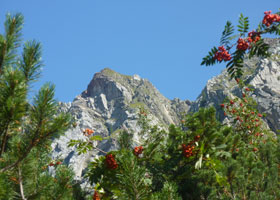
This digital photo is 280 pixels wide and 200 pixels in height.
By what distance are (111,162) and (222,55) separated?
7.25ft

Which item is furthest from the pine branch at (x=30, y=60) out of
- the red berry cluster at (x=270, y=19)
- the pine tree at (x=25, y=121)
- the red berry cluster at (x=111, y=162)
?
the red berry cluster at (x=270, y=19)

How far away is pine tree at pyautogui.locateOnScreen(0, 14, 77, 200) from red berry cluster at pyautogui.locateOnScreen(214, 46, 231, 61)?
2230mm

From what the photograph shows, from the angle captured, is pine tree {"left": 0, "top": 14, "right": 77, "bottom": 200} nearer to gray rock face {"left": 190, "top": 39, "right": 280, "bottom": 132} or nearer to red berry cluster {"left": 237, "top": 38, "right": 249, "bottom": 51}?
red berry cluster {"left": 237, "top": 38, "right": 249, "bottom": 51}

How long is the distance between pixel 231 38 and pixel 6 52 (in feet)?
9.05

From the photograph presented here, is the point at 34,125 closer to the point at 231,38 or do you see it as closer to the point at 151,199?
the point at 151,199

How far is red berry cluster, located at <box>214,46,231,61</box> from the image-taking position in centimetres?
342

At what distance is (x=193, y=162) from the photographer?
405cm

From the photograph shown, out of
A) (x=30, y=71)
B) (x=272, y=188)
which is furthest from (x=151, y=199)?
(x=272, y=188)

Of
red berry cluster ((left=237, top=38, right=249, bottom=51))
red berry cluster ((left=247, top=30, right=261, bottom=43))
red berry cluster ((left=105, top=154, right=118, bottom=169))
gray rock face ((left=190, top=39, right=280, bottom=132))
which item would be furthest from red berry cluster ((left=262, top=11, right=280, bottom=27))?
gray rock face ((left=190, top=39, right=280, bottom=132))

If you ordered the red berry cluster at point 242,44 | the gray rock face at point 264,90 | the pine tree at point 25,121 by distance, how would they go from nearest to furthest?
the pine tree at point 25,121
the red berry cluster at point 242,44
the gray rock face at point 264,90

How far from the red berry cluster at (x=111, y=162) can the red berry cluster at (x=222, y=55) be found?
Result: 82.4 inches

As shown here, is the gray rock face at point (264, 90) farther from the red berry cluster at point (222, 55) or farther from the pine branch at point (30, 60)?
the pine branch at point (30, 60)

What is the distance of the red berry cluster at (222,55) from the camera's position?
342 cm

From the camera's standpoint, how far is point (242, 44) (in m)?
3.27
